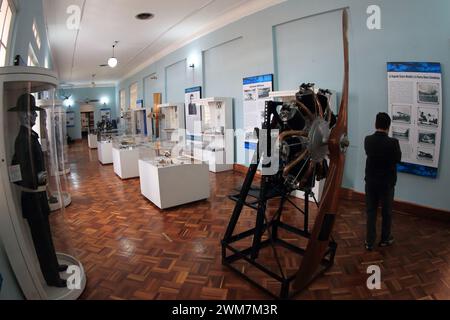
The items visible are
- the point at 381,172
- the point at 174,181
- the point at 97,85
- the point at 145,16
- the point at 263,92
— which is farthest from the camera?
the point at 97,85

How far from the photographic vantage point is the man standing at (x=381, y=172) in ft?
9.19

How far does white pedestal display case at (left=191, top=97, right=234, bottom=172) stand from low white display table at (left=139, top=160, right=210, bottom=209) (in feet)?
7.41

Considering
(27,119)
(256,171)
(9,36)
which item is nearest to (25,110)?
(27,119)

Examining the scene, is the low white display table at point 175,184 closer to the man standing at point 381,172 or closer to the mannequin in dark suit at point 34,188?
the mannequin in dark suit at point 34,188

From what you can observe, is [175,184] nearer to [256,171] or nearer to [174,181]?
[174,181]

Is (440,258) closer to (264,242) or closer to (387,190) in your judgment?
(387,190)

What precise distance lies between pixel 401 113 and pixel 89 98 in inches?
854

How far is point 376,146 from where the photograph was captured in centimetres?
283

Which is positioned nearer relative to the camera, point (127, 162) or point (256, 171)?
point (256, 171)

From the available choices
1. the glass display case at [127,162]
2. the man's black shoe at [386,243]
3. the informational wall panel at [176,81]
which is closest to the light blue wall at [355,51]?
the man's black shoe at [386,243]

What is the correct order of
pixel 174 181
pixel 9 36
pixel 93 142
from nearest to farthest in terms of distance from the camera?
pixel 9 36 < pixel 174 181 < pixel 93 142

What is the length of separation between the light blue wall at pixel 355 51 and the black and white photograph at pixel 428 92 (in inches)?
4.0

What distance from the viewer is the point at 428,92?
11.9 ft

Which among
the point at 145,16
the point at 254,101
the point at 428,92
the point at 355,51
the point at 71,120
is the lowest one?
the point at 428,92
